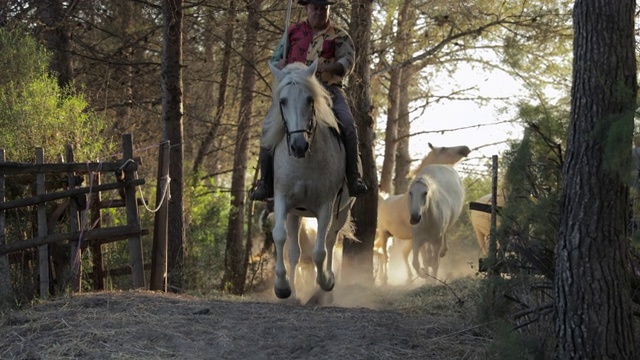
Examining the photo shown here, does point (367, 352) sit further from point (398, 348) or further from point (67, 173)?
point (67, 173)

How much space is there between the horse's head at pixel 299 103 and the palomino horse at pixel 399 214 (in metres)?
9.08

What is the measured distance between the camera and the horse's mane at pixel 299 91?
8172 millimetres

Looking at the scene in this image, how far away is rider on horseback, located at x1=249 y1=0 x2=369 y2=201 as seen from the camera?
9.16 metres

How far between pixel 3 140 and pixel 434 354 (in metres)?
6.16

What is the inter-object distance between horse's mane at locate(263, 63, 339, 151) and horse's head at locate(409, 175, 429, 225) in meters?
5.66

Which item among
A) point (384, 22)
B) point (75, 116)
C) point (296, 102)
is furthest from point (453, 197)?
point (296, 102)

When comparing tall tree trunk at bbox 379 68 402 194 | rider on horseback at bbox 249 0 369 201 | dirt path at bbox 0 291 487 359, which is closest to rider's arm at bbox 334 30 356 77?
rider on horseback at bbox 249 0 369 201

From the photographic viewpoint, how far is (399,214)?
17.9 metres

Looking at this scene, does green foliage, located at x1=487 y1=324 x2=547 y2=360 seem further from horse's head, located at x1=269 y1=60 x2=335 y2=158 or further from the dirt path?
horse's head, located at x1=269 y1=60 x2=335 y2=158

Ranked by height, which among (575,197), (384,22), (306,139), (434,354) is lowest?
(434,354)

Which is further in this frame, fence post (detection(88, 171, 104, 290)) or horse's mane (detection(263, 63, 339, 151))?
fence post (detection(88, 171, 104, 290))

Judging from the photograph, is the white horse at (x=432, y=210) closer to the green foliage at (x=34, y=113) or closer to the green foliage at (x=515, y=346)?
the green foliage at (x=34, y=113)

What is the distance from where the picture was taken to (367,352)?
21.6 ft

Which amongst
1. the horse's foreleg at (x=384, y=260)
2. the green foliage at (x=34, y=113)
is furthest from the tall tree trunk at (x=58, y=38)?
the horse's foreleg at (x=384, y=260)
